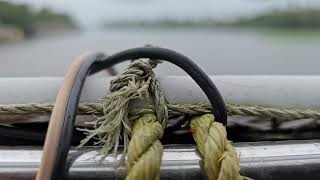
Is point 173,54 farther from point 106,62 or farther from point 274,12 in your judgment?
point 274,12

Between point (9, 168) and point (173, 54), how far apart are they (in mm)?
315

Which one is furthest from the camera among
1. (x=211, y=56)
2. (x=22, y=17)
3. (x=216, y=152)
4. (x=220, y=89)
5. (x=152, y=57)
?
(x=22, y=17)

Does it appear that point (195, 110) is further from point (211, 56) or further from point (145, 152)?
point (211, 56)

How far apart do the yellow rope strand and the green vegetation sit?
5131mm

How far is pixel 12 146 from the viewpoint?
40.6 inches

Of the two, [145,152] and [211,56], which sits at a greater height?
[145,152]

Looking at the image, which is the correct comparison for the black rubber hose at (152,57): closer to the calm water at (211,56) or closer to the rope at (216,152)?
the rope at (216,152)

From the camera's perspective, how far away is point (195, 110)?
1.00 m

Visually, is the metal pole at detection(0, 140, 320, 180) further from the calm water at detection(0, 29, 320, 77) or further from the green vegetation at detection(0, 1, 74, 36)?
the green vegetation at detection(0, 1, 74, 36)

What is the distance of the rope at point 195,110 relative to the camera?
101 centimetres

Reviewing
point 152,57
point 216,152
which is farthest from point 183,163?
point 152,57

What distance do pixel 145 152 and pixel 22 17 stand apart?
310 inches

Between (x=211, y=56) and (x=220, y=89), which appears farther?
(x=211, y=56)

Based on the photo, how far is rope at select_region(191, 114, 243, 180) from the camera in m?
0.87
